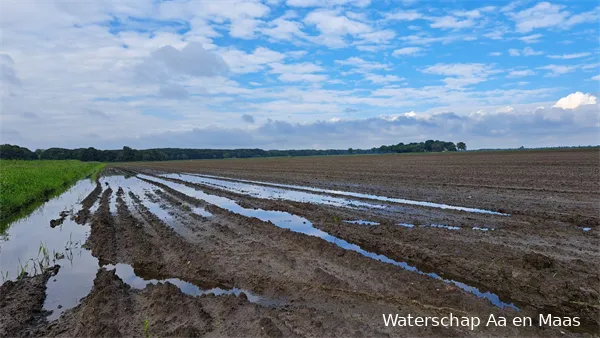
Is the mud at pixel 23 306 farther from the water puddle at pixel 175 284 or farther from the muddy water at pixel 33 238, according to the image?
the water puddle at pixel 175 284

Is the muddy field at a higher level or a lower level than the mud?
higher

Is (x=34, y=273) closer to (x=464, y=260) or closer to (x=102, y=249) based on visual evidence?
(x=102, y=249)

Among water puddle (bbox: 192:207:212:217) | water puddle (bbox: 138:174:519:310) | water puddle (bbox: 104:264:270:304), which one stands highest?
water puddle (bbox: 192:207:212:217)

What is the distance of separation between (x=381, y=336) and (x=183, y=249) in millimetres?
5258

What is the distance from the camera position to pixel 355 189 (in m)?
18.8

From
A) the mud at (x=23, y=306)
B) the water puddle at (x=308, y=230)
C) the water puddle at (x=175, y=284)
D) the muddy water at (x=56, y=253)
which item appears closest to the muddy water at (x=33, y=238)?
the muddy water at (x=56, y=253)

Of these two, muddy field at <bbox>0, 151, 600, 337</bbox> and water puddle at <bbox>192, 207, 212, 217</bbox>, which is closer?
muddy field at <bbox>0, 151, 600, 337</bbox>

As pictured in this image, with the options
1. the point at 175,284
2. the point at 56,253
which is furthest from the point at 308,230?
the point at 56,253

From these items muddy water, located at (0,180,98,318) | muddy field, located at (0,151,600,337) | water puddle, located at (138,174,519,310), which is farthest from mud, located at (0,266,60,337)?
water puddle, located at (138,174,519,310)

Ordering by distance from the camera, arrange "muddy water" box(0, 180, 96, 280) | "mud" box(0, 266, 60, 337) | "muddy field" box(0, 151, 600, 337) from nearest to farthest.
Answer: "muddy field" box(0, 151, 600, 337) < "mud" box(0, 266, 60, 337) < "muddy water" box(0, 180, 96, 280)

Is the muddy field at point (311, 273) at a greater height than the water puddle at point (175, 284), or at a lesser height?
greater

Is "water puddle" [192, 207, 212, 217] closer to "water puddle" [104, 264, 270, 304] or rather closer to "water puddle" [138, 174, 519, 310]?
"water puddle" [138, 174, 519, 310]

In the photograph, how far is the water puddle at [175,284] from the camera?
5582mm

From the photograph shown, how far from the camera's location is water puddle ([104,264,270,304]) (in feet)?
18.3
